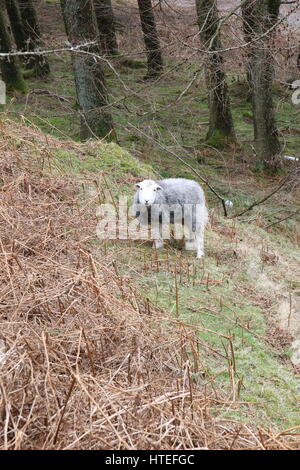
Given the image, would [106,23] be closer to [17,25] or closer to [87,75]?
[17,25]

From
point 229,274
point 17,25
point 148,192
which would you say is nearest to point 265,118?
point 148,192

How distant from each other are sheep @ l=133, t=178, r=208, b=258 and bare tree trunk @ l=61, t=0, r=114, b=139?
3407 millimetres

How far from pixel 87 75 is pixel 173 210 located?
4.65m

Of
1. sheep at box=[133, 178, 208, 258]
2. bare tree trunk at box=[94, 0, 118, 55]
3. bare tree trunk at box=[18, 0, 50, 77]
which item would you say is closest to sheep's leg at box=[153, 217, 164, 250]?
sheep at box=[133, 178, 208, 258]

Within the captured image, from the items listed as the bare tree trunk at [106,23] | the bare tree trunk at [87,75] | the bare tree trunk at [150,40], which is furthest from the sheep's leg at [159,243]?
the bare tree trunk at [106,23]

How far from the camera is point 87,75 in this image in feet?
35.0

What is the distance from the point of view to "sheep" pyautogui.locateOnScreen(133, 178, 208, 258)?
22.9ft

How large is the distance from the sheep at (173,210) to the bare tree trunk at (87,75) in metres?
3.41

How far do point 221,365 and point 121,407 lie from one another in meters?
1.49

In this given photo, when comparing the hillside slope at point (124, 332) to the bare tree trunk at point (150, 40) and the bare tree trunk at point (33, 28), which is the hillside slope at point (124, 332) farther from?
the bare tree trunk at point (33, 28)

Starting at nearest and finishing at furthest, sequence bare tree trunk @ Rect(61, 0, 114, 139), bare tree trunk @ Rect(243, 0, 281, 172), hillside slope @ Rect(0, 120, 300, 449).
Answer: hillside slope @ Rect(0, 120, 300, 449), bare tree trunk @ Rect(61, 0, 114, 139), bare tree trunk @ Rect(243, 0, 281, 172)

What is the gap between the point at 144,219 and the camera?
23.2 feet

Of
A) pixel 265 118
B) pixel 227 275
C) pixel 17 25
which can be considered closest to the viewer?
pixel 227 275

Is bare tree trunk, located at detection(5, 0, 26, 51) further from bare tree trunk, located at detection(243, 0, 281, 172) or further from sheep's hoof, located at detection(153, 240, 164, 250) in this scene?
sheep's hoof, located at detection(153, 240, 164, 250)
